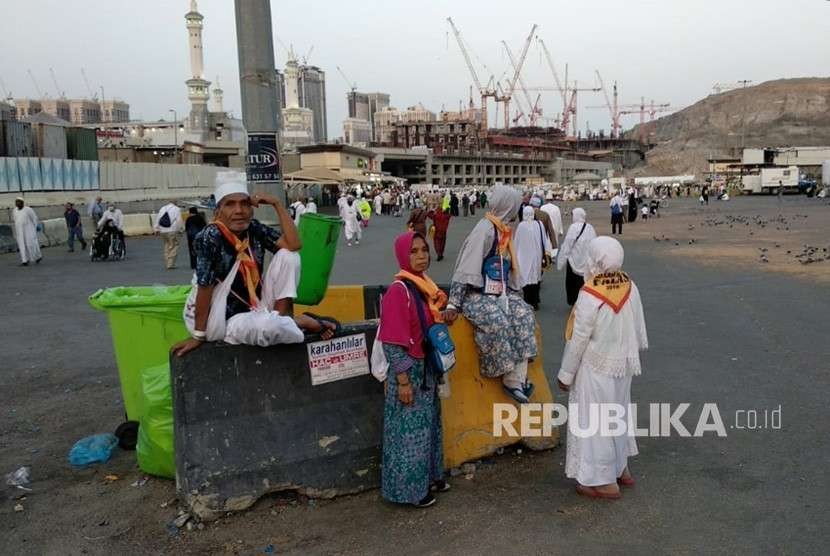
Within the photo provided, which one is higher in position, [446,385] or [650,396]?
[446,385]

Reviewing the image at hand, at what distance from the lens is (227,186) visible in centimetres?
358

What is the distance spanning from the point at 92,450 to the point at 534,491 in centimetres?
302

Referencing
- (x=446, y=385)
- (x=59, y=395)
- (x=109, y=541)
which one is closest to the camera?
(x=109, y=541)

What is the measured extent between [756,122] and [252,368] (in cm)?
18806

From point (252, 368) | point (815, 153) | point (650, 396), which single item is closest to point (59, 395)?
point (252, 368)

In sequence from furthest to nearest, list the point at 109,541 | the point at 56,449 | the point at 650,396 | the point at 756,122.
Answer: the point at 756,122, the point at 650,396, the point at 56,449, the point at 109,541

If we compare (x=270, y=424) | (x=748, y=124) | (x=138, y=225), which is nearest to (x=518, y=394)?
(x=270, y=424)

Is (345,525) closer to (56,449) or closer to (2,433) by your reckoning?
(56,449)

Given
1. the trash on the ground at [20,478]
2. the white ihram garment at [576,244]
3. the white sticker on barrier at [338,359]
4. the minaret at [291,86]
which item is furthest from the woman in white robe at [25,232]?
the minaret at [291,86]

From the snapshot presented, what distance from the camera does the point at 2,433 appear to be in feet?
16.9

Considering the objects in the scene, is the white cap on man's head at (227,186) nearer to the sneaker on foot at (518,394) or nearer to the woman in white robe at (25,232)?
the sneaker on foot at (518,394)

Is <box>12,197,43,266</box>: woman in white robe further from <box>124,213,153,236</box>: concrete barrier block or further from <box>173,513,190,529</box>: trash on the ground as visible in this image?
<box>173,513,190,529</box>: trash on the ground

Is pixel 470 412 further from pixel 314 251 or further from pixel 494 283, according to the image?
pixel 314 251

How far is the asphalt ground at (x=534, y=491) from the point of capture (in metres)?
3.49
